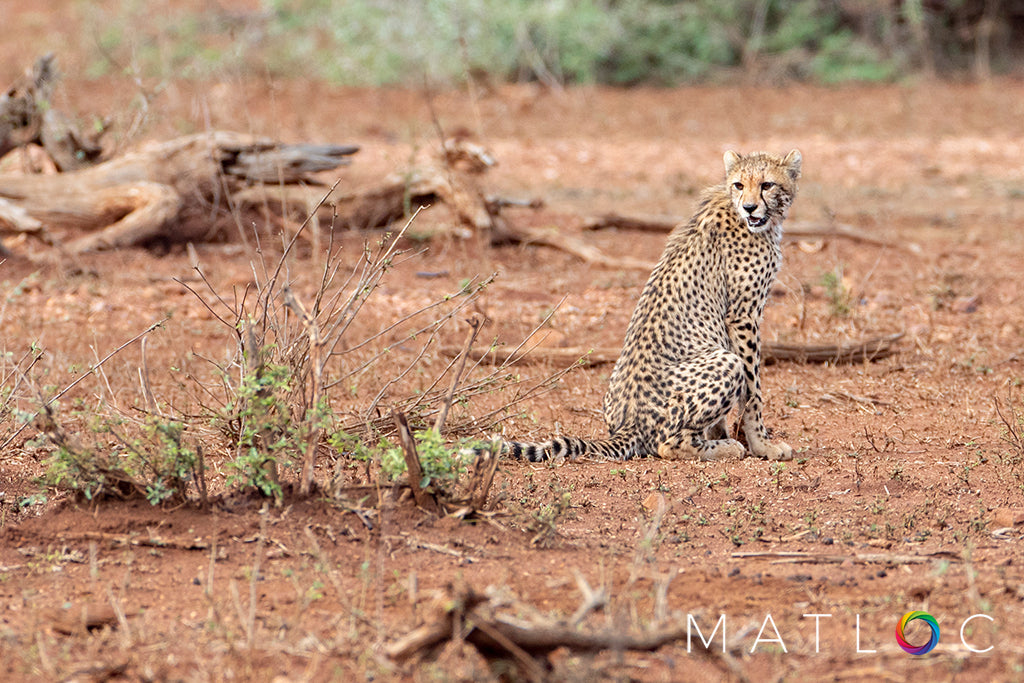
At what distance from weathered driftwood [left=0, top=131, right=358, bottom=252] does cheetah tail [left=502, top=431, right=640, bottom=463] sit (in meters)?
4.12

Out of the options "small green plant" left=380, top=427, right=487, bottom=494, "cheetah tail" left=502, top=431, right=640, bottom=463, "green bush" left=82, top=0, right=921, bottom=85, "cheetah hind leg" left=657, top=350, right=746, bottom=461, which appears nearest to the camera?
"small green plant" left=380, top=427, right=487, bottom=494

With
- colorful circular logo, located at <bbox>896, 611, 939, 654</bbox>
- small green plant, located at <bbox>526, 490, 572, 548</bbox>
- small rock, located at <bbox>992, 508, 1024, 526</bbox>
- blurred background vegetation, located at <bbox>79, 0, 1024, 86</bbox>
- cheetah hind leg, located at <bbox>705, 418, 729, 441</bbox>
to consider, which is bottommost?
cheetah hind leg, located at <bbox>705, 418, 729, 441</bbox>

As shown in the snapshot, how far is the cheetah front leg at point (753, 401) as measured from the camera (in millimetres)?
5598

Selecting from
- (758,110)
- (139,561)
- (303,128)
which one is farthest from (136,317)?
(758,110)

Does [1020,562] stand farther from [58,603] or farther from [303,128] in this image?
[303,128]

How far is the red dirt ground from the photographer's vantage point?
333cm

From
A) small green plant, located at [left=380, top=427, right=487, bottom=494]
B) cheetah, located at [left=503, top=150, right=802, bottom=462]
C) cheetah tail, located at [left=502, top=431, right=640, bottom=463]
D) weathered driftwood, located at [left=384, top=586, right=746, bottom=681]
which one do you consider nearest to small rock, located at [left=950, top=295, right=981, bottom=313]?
cheetah, located at [left=503, top=150, right=802, bottom=462]

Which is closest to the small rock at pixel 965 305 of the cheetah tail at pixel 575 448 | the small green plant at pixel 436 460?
the cheetah tail at pixel 575 448

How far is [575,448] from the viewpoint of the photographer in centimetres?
529

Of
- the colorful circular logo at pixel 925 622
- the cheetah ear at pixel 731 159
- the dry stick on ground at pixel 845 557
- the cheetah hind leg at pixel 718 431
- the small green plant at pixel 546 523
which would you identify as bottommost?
the cheetah hind leg at pixel 718 431

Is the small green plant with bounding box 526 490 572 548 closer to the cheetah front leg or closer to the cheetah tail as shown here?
the cheetah tail

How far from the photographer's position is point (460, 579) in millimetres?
3748

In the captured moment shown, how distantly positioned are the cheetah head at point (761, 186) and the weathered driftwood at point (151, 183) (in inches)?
155

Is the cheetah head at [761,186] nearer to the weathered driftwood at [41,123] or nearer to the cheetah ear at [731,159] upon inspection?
the cheetah ear at [731,159]
